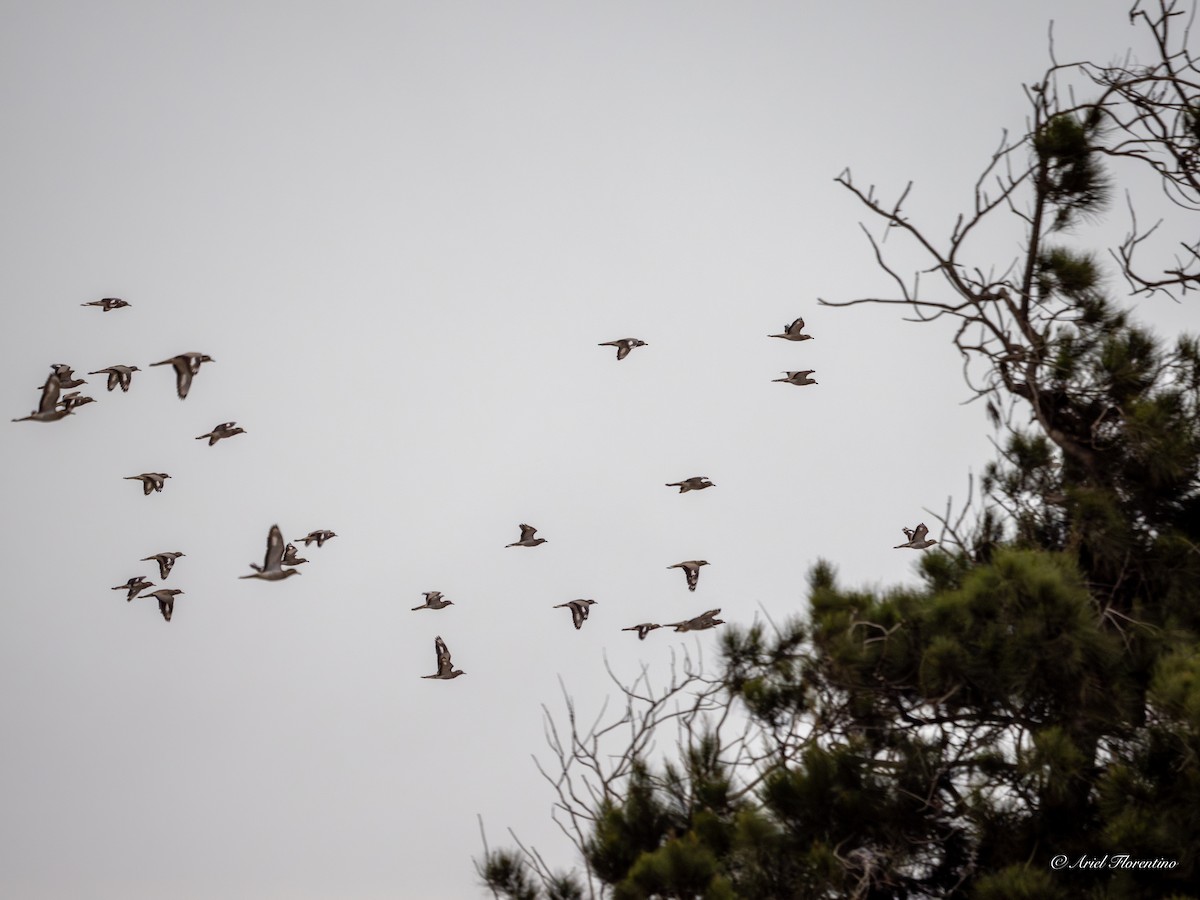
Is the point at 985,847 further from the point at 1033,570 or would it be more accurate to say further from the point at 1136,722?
the point at 1033,570

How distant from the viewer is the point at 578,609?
1407 centimetres

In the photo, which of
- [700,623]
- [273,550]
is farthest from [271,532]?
[700,623]

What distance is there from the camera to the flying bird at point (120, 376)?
13.6 m

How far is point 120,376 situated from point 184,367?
2588mm

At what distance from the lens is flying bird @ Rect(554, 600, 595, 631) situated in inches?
542

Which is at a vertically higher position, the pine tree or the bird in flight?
the bird in flight

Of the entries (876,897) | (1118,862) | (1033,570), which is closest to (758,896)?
(876,897)

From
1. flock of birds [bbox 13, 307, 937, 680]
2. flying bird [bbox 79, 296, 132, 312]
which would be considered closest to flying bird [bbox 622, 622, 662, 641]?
flock of birds [bbox 13, 307, 937, 680]

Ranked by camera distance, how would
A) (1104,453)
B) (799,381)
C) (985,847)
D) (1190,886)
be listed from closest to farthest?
(1190,886), (985,847), (1104,453), (799,381)

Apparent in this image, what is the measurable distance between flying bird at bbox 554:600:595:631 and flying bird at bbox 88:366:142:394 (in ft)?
17.5

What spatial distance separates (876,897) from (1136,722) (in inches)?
84.0

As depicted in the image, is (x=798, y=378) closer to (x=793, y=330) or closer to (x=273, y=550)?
(x=793, y=330)

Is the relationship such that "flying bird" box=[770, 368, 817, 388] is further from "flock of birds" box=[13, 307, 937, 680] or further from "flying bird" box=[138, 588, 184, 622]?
"flying bird" box=[138, 588, 184, 622]

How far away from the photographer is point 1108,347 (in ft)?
34.1
